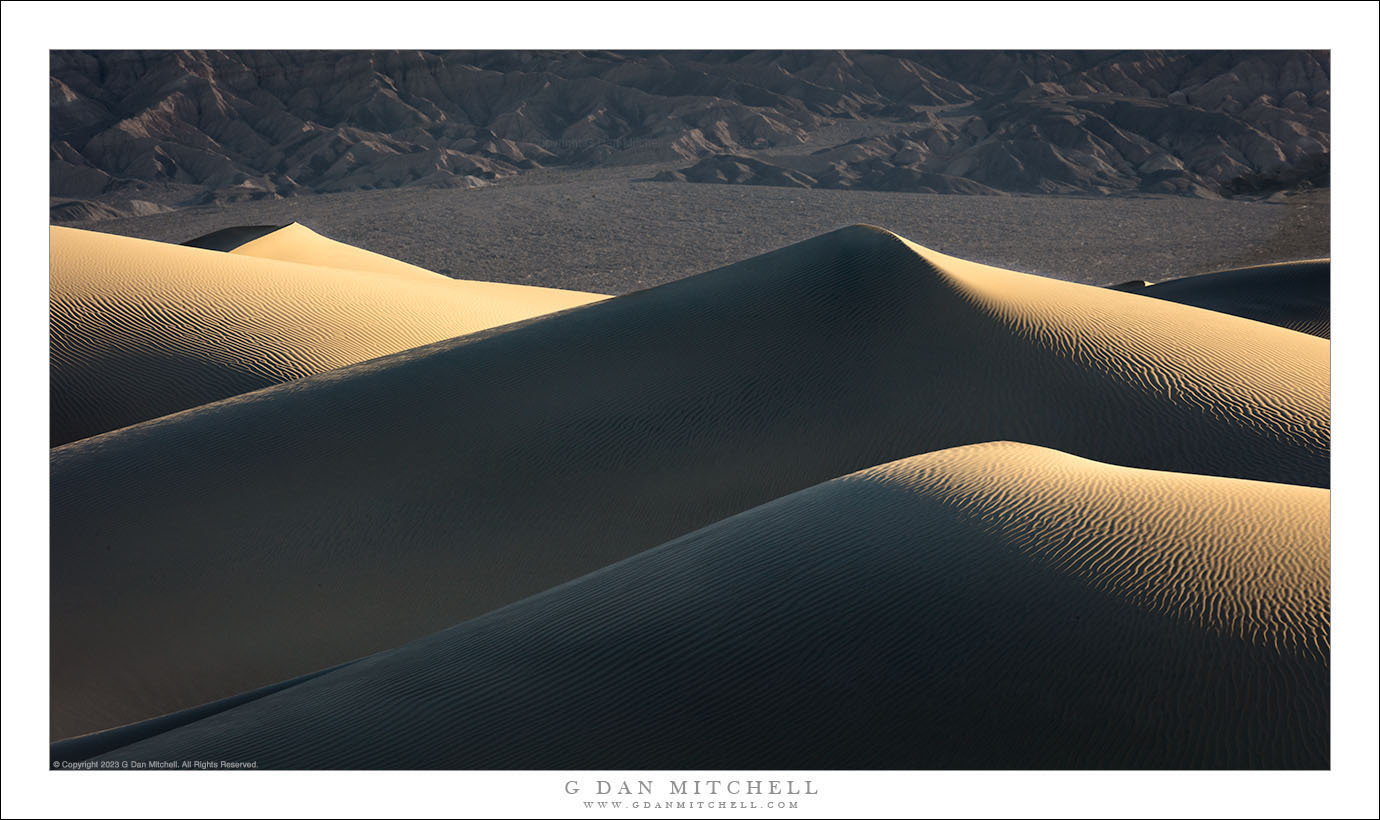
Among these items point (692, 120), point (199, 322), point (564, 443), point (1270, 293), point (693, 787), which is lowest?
point (693, 787)

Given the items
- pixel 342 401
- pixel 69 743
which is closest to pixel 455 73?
pixel 342 401

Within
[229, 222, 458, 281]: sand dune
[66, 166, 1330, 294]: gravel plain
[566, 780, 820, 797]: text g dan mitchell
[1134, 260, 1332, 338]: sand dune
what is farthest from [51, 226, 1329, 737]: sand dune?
[66, 166, 1330, 294]: gravel plain

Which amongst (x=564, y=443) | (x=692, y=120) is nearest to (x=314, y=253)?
(x=564, y=443)

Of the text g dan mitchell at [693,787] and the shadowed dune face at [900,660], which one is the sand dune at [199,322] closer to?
the shadowed dune face at [900,660]

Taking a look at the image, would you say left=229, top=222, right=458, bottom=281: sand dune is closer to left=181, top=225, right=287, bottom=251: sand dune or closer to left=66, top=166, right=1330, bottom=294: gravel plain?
left=181, top=225, right=287, bottom=251: sand dune

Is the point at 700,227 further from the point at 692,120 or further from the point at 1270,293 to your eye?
the point at 1270,293

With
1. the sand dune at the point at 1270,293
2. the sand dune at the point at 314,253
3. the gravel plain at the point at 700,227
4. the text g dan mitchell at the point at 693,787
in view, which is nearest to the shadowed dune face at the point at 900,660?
the text g dan mitchell at the point at 693,787

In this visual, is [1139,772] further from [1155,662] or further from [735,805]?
[735,805]
